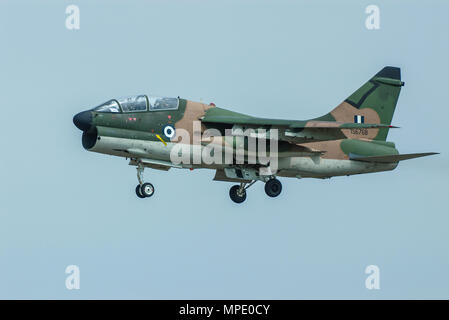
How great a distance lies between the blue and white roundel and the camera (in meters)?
34.8

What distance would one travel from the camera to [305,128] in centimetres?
3491

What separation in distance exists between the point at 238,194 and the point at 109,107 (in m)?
6.46

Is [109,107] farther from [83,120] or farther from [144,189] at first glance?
[144,189]

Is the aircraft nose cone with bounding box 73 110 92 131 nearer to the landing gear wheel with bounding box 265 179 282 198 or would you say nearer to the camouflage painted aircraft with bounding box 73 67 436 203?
the camouflage painted aircraft with bounding box 73 67 436 203

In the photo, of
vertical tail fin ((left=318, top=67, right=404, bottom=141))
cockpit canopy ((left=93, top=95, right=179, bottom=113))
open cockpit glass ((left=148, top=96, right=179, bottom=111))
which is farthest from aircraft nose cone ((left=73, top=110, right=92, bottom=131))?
vertical tail fin ((left=318, top=67, right=404, bottom=141))

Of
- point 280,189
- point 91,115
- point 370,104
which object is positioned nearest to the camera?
point 91,115

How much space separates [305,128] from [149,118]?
5.31 metres

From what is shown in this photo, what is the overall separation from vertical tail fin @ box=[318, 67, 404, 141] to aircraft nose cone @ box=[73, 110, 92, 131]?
30.6 ft

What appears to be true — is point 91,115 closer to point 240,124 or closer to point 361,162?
point 240,124

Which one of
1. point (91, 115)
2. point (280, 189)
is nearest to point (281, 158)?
point (280, 189)

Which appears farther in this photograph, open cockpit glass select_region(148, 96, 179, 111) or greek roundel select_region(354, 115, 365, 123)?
greek roundel select_region(354, 115, 365, 123)

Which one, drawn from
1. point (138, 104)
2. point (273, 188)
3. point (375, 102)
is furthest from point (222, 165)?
point (375, 102)

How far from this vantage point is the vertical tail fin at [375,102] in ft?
126

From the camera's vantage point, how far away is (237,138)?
35.3 m
